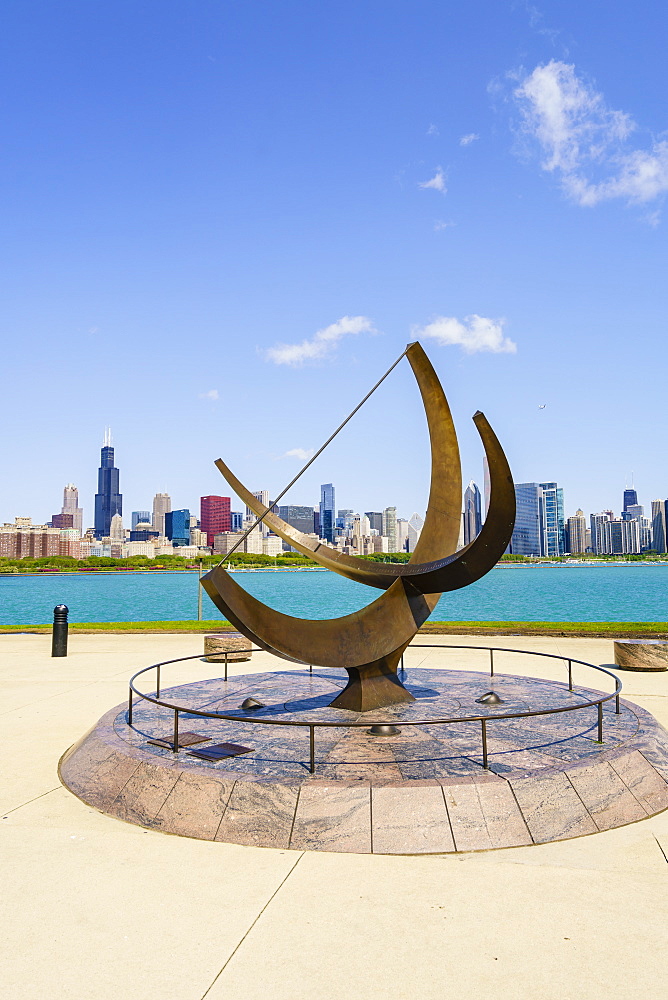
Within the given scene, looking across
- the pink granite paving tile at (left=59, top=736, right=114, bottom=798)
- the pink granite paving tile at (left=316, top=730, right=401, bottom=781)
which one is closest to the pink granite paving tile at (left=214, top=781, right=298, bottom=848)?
the pink granite paving tile at (left=316, top=730, right=401, bottom=781)

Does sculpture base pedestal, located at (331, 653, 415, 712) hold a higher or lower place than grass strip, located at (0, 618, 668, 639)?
higher

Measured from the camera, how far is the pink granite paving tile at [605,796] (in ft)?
15.3

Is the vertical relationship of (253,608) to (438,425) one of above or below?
below

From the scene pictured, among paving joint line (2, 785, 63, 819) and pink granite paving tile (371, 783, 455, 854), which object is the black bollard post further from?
pink granite paving tile (371, 783, 455, 854)

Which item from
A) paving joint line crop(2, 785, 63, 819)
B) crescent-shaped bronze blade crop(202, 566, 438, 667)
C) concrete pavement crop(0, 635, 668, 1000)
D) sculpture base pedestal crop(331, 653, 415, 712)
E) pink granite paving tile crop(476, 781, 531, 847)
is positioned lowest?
paving joint line crop(2, 785, 63, 819)

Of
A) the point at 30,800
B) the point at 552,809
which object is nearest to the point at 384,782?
the point at 552,809

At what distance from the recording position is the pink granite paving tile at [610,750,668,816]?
492cm

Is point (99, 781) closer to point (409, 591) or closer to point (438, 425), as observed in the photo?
point (409, 591)

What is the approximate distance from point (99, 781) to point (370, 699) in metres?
2.60

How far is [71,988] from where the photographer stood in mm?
2848

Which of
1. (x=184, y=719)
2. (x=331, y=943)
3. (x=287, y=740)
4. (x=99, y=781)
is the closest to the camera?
(x=331, y=943)

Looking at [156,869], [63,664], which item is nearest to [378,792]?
[156,869]

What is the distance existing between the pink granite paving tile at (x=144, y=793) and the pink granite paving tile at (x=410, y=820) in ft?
4.63

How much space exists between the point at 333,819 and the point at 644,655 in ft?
24.0
